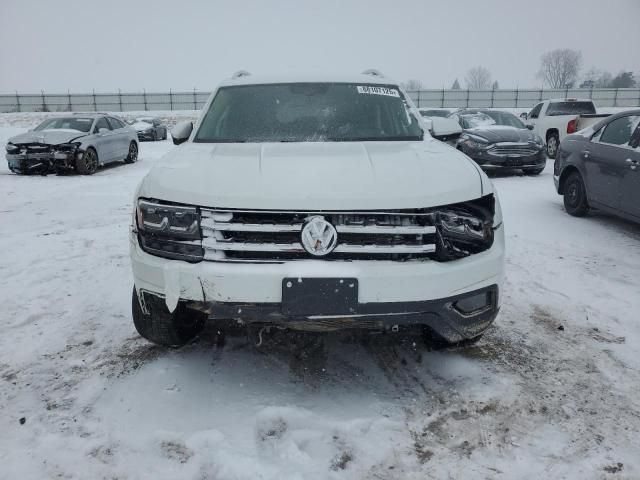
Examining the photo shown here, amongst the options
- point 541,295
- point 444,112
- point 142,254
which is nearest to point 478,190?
point 142,254

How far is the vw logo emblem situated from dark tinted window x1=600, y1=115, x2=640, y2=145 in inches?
206

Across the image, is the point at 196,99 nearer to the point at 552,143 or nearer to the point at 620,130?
the point at 552,143

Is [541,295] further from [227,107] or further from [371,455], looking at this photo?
[227,107]

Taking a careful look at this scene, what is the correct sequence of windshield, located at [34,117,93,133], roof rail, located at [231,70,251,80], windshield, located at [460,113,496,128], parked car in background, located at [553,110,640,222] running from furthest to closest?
windshield, located at [34,117,93,133] → windshield, located at [460,113,496,128] → parked car in background, located at [553,110,640,222] → roof rail, located at [231,70,251,80]

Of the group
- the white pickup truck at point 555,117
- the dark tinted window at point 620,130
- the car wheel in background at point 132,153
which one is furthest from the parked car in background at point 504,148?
the car wheel in background at point 132,153

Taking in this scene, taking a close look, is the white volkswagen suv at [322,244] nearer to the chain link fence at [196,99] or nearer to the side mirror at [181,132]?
the side mirror at [181,132]

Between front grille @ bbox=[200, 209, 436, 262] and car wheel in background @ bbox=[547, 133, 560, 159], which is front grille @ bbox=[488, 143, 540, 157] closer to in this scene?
car wheel in background @ bbox=[547, 133, 560, 159]

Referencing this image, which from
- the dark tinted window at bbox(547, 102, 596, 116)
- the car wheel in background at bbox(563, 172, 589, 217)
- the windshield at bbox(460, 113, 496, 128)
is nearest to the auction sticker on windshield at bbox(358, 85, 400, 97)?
the car wheel in background at bbox(563, 172, 589, 217)

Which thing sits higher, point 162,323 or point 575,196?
point 162,323

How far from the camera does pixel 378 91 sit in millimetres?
3926

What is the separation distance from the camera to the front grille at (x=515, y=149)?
10297 millimetres

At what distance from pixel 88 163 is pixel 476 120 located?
9228 mm

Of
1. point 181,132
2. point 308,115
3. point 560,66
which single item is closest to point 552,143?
point 308,115

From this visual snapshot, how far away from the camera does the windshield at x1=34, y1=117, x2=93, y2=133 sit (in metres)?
12.1
